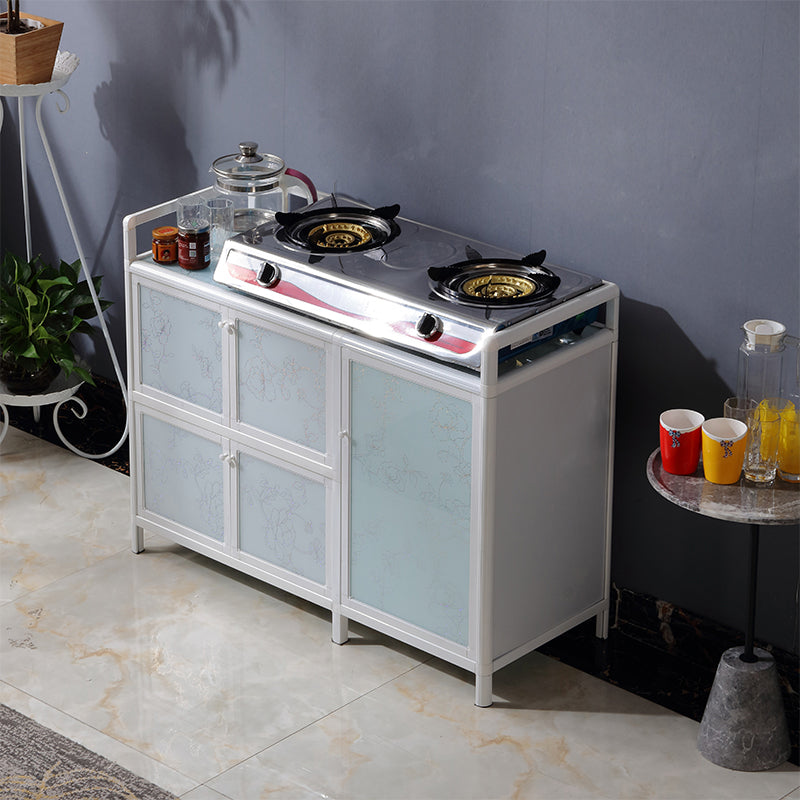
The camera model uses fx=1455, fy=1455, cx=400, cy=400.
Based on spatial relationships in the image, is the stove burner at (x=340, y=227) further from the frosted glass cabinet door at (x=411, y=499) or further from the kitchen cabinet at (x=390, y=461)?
the frosted glass cabinet door at (x=411, y=499)

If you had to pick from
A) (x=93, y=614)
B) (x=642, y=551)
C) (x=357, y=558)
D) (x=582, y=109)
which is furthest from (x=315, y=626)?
(x=582, y=109)

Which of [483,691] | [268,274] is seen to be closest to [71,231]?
[268,274]

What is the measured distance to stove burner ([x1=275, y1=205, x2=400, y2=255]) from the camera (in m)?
3.58

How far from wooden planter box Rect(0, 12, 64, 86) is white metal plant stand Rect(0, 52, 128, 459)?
0.03 meters

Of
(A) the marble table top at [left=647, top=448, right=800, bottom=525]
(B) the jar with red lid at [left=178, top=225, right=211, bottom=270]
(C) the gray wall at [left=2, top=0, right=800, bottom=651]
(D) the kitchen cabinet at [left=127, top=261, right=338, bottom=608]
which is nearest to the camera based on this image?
(A) the marble table top at [left=647, top=448, right=800, bottom=525]

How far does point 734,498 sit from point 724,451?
0.10m

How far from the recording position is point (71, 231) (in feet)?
14.9

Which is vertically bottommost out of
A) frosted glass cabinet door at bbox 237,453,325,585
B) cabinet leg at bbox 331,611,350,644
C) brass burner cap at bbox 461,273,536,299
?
cabinet leg at bbox 331,611,350,644

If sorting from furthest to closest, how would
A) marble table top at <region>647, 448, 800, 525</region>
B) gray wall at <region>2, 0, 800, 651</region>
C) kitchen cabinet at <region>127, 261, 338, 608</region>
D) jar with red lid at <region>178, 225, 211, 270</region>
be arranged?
jar with red lid at <region>178, 225, 211, 270</region> → kitchen cabinet at <region>127, 261, 338, 608</region> → gray wall at <region>2, 0, 800, 651</region> → marble table top at <region>647, 448, 800, 525</region>

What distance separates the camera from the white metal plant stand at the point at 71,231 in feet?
13.6

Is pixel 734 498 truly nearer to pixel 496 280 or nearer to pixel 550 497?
pixel 550 497

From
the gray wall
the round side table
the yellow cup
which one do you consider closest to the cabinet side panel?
the gray wall

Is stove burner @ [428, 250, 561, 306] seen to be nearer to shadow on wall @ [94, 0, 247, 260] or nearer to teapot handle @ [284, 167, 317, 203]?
teapot handle @ [284, 167, 317, 203]

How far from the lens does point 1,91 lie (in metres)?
4.04
